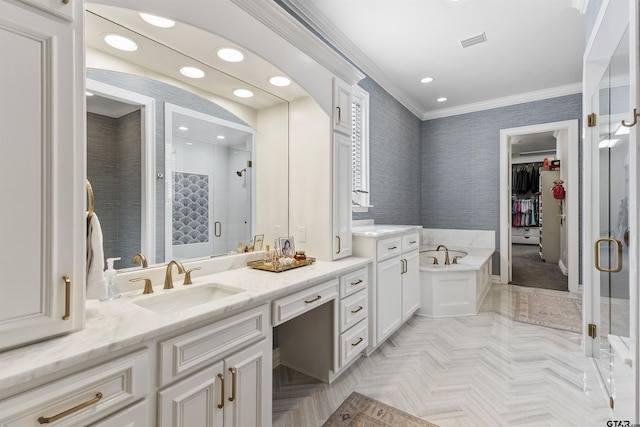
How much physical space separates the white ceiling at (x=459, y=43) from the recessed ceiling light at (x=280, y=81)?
84cm

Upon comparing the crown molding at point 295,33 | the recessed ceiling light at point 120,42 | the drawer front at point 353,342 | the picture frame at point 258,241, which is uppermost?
the crown molding at point 295,33

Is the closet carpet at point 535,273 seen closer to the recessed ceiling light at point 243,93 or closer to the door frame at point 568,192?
the door frame at point 568,192

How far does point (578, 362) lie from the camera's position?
7.77 feet

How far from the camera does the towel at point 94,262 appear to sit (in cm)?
114

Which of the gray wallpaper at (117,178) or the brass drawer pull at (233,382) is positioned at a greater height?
the gray wallpaper at (117,178)

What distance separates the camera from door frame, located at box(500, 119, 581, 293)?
4156mm

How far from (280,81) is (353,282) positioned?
1488 mm

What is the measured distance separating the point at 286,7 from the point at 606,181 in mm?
2708

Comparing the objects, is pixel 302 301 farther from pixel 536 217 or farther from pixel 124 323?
pixel 536 217

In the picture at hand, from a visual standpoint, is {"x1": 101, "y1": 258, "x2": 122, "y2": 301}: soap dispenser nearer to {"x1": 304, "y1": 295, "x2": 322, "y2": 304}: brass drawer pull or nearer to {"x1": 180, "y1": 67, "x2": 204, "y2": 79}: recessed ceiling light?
{"x1": 304, "y1": 295, "x2": 322, "y2": 304}: brass drawer pull

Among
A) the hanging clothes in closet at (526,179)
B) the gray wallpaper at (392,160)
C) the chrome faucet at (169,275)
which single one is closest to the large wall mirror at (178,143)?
the chrome faucet at (169,275)

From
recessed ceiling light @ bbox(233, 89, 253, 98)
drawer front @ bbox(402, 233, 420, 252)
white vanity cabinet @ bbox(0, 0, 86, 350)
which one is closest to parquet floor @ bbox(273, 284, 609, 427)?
drawer front @ bbox(402, 233, 420, 252)

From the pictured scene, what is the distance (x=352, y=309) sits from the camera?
2.20 m

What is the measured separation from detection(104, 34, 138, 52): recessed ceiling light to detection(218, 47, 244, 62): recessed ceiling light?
0.41 metres
